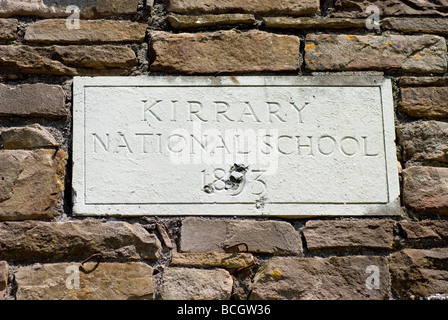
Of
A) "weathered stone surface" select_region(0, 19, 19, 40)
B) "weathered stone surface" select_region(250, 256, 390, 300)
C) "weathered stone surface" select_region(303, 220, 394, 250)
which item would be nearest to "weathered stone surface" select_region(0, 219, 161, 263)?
"weathered stone surface" select_region(250, 256, 390, 300)

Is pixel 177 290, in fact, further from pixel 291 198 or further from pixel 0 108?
pixel 0 108

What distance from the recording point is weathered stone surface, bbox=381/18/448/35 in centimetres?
267

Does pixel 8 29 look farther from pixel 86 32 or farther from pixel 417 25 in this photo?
pixel 417 25

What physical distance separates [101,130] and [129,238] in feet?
1.78

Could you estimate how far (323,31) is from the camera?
2674mm

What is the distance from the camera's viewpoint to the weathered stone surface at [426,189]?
2.46 meters

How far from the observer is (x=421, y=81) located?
2605 mm

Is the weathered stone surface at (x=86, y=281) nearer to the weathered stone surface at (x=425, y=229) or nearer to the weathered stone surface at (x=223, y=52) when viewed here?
the weathered stone surface at (x=223, y=52)

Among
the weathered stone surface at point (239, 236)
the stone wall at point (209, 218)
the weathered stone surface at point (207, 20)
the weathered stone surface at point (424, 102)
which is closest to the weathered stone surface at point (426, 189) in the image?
the stone wall at point (209, 218)

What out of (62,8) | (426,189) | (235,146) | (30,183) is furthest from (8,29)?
(426,189)

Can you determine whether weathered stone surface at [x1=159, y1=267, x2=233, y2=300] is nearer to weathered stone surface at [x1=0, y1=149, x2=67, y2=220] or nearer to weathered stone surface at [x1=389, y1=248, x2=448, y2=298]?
weathered stone surface at [x1=0, y1=149, x2=67, y2=220]

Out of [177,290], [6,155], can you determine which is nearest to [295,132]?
[177,290]

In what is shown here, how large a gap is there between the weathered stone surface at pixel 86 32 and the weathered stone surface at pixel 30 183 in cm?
58

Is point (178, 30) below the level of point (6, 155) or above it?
above
